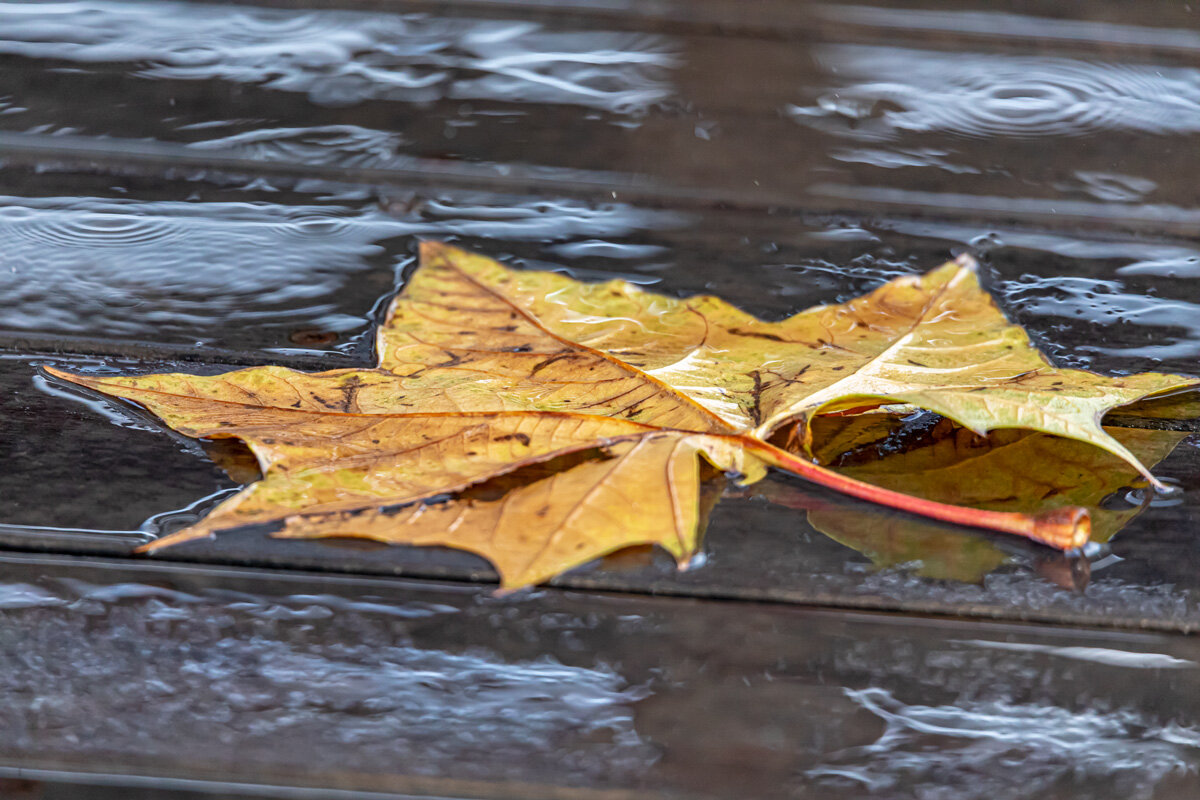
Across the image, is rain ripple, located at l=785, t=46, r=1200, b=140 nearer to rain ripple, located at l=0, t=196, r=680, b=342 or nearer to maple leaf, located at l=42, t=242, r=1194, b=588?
rain ripple, located at l=0, t=196, r=680, b=342

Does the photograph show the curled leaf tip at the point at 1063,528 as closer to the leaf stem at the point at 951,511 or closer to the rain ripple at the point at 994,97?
the leaf stem at the point at 951,511

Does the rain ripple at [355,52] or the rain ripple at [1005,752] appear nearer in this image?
the rain ripple at [1005,752]

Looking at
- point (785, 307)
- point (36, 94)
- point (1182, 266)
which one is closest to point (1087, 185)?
point (1182, 266)

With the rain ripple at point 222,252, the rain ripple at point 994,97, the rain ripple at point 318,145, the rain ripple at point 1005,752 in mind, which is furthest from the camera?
the rain ripple at point 994,97

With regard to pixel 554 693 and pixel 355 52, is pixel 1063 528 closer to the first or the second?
pixel 554 693

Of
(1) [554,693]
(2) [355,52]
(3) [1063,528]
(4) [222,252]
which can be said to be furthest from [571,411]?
(2) [355,52]

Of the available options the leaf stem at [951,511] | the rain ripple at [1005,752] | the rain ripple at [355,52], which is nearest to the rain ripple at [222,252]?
the rain ripple at [355,52]
